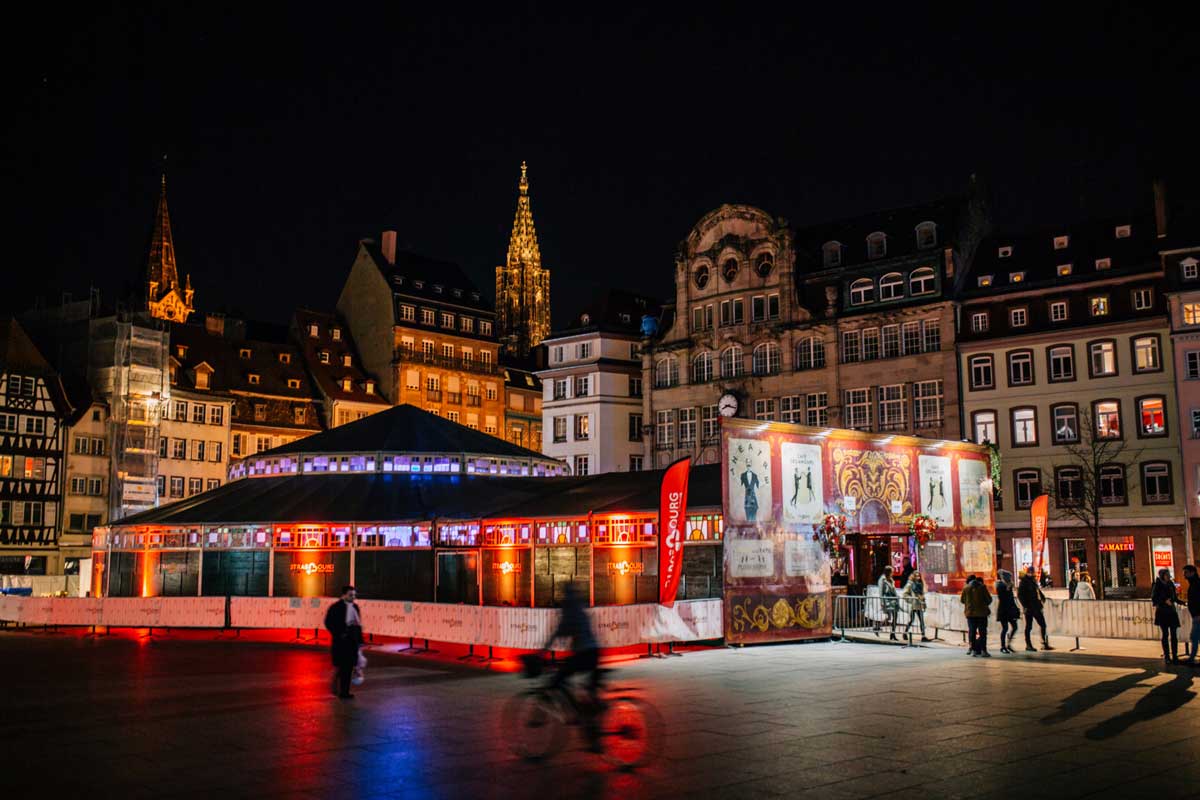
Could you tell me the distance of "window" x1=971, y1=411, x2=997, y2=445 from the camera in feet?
174

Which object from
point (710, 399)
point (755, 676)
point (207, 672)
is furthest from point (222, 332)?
point (755, 676)

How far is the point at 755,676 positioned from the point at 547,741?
7589 mm

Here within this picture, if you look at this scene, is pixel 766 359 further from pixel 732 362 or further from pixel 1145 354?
pixel 1145 354

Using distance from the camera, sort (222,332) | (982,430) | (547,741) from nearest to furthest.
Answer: (547,741)
(982,430)
(222,332)

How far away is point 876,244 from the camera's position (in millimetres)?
59562

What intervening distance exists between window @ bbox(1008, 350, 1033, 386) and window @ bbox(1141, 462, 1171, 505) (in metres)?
6.41

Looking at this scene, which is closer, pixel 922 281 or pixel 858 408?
pixel 922 281

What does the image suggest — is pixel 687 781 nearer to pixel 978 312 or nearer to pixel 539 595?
pixel 539 595

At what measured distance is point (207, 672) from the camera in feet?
71.3

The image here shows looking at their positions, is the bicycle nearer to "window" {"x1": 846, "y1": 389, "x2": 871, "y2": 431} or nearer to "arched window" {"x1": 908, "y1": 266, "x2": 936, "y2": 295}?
"window" {"x1": 846, "y1": 389, "x2": 871, "y2": 431}

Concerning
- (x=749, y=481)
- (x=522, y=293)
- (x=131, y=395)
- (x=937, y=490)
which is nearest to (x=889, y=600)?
(x=749, y=481)

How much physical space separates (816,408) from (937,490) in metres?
25.4

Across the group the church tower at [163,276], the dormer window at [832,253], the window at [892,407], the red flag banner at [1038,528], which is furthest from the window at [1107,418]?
the church tower at [163,276]

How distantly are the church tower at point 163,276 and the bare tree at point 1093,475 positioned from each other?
9546cm
